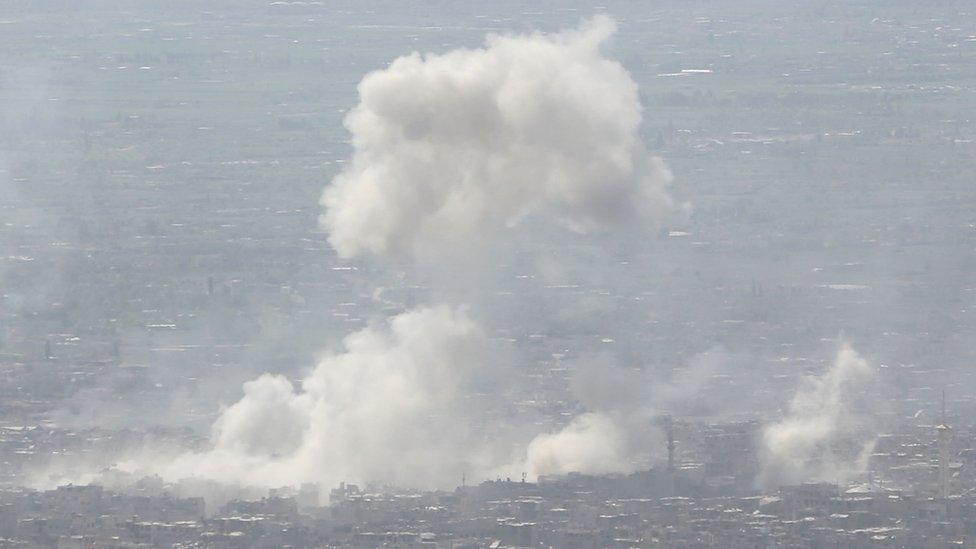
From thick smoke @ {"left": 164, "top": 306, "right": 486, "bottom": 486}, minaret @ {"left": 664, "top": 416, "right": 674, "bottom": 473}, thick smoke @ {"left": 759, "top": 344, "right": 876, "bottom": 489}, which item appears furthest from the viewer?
thick smoke @ {"left": 759, "top": 344, "right": 876, "bottom": 489}

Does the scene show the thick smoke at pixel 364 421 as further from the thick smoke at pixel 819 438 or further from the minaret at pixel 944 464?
the minaret at pixel 944 464

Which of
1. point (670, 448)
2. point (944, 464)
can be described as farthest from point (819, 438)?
point (944, 464)

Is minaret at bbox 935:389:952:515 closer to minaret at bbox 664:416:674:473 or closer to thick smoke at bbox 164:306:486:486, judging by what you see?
minaret at bbox 664:416:674:473

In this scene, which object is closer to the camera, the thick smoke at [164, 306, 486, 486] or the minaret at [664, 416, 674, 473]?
the thick smoke at [164, 306, 486, 486]

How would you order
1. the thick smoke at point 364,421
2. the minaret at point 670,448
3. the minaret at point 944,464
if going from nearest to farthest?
the minaret at point 944,464, the thick smoke at point 364,421, the minaret at point 670,448

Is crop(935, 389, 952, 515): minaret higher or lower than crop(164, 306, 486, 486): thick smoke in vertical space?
lower

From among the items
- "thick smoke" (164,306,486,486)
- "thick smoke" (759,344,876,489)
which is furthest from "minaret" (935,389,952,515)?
"thick smoke" (164,306,486,486)

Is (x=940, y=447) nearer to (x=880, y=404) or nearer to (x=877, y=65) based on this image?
(x=880, y=404)

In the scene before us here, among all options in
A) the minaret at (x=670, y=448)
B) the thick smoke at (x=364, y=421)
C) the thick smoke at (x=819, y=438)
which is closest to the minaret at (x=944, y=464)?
the thick smoke at (x=819, y=438)

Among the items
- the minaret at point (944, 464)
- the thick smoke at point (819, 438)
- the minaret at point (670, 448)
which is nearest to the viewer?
the minaret at point (944, 464)
